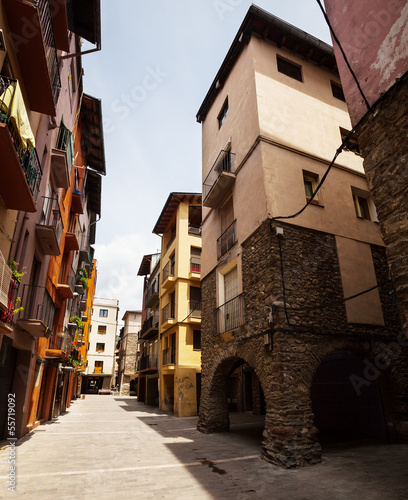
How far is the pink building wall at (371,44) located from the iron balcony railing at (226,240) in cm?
564

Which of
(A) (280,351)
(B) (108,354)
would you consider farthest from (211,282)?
(B) (108,354)

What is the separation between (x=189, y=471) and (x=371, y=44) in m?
9.86

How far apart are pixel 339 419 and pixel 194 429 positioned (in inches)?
216

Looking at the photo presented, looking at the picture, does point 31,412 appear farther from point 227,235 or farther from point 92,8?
point 92,8

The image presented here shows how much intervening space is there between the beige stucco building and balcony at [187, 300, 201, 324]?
566cm

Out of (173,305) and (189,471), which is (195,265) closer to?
(173,305)

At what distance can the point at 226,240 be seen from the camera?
12047mm

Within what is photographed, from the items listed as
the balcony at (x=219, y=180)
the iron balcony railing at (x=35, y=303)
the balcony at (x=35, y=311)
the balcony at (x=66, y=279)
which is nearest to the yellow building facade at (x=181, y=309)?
the balcony at (x=66, y=279)

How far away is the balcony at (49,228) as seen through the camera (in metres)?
10.2

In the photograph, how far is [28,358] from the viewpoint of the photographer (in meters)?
9.88

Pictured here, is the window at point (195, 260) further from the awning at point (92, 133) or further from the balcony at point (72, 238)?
the awning at point (92, 133)

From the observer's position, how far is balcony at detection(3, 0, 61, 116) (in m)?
6.03

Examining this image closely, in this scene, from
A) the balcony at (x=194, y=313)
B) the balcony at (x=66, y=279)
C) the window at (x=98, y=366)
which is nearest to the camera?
the balcony at (x=66, y=279)

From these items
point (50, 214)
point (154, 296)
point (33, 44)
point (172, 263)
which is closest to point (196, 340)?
point (172, 263)
